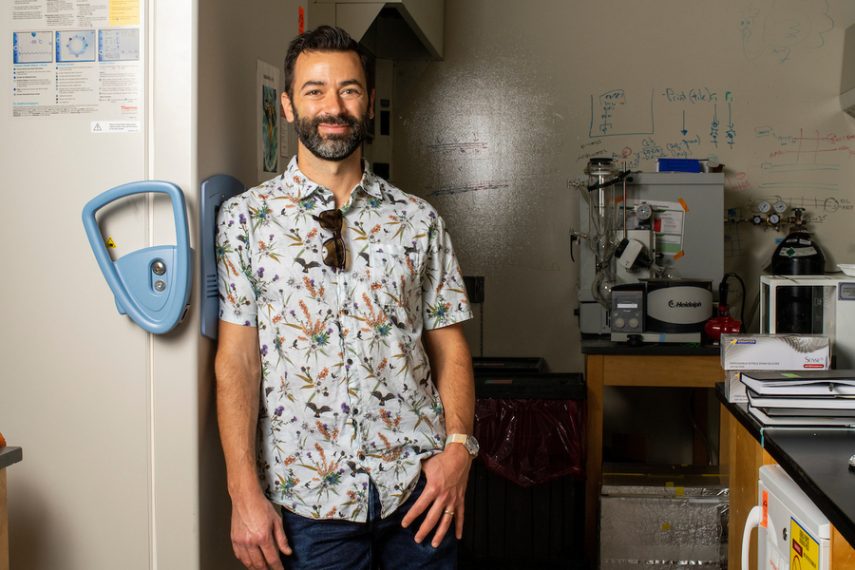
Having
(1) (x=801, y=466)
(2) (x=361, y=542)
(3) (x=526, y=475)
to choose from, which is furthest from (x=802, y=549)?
(3) (x=526, y=475)

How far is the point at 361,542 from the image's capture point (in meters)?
1.59

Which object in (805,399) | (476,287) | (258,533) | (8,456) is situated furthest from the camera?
(476,287)

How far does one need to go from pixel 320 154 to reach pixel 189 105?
0.79 feet

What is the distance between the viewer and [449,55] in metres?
4.22

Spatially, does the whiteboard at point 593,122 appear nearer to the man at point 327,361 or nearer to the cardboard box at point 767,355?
the cardboard box at point 767,355

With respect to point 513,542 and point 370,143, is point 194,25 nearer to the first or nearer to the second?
point 513,542

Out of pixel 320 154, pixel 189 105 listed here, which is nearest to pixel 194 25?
pixel 189 105

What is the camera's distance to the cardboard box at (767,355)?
2094 millimetres

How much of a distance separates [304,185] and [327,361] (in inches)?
12.7

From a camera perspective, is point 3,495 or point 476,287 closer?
point 3,495

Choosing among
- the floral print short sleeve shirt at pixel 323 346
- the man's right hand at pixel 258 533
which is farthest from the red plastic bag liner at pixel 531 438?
the man's right hand at pixel 258 533

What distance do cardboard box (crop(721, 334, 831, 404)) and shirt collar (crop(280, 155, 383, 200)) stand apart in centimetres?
97

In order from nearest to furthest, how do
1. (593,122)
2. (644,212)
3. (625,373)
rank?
(625,373) → (644,212) → (593,122)

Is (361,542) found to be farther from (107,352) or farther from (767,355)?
(767,355)
